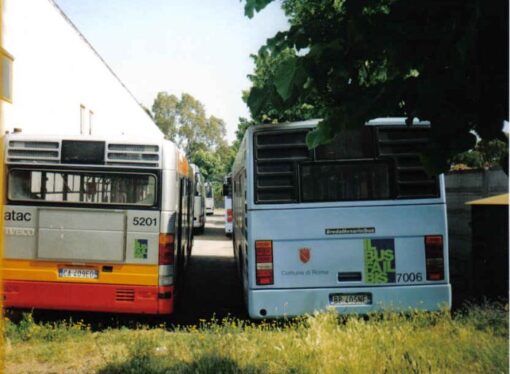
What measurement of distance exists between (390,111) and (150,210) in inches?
185

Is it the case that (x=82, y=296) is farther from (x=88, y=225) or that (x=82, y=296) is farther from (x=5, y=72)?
(x=5, y=72)

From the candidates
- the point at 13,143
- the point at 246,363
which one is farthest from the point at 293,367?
the point at 13,143

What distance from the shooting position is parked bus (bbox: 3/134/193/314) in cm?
681

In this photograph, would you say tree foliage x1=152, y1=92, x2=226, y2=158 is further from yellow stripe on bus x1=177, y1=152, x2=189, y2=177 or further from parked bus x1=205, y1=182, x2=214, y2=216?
yellow stripe on bus x1=177, y1=152, x2=189, y2=177

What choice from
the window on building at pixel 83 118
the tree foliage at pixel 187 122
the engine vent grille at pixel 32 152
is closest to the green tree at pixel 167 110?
the tree foliage at pixel 187 122

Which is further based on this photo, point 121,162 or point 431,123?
point 121,162

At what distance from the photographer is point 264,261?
6.55 meters

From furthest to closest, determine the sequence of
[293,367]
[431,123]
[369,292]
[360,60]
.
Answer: [369,292] → [293,367] → [360,60] → [431,123]

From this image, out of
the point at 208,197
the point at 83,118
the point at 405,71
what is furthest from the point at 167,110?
the point at 405,71

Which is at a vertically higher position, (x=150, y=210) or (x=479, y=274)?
(x=150, y=210)

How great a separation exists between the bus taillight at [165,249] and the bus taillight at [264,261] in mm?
1322

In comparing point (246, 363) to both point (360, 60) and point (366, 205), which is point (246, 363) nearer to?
point (366, 205)

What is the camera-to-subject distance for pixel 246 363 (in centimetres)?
495

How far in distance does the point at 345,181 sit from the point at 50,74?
992 cm
